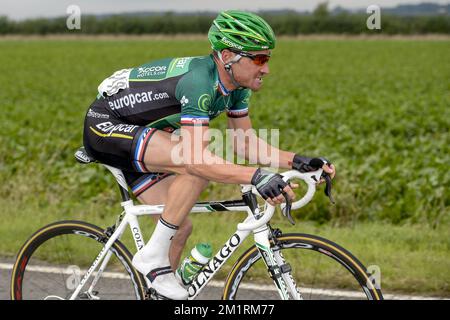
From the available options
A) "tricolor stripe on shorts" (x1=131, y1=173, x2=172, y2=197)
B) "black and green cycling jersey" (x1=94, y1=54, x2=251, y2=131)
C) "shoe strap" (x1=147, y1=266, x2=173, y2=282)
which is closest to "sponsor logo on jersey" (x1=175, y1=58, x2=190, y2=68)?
"black and green cycling jersey" (x1=94, y1=54, x2=251, y2=131)

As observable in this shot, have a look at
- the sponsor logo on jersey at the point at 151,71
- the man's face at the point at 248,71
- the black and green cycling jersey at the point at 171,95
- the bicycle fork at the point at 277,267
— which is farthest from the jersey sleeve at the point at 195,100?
the bicycle fork at the point at 277,267

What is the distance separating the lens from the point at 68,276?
4.70 metres

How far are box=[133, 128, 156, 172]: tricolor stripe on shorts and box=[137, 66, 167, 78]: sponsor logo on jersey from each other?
1.05 ft

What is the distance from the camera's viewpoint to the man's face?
3771 mm

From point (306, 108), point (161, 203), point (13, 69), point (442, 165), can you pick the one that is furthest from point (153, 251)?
point (13, 69)

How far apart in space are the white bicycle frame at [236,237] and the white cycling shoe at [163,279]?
0.23 ft

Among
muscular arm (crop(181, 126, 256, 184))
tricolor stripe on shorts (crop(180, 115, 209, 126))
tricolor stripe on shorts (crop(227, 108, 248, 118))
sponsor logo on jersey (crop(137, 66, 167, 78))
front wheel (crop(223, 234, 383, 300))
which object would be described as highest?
sponsor logo on jersey (crop(137, 66, 167, 78))

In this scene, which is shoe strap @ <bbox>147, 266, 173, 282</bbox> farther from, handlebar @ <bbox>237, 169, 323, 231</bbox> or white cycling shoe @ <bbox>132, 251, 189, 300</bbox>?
handlebar @ <bbox>237, 169, 323, 231</bbox>

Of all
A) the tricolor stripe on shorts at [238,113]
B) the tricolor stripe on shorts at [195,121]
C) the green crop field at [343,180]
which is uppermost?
the tricolor stripe on shorts at [195,121]

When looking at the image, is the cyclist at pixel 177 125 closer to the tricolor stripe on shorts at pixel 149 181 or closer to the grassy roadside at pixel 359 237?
the tricolor stripe on shorts at pixel 149 181

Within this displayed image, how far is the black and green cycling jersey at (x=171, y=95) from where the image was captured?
3719 millimetres

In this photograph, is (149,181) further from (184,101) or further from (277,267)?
(277,267)

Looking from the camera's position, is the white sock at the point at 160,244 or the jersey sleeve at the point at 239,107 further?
the jersey sleeve at the point at 239,107

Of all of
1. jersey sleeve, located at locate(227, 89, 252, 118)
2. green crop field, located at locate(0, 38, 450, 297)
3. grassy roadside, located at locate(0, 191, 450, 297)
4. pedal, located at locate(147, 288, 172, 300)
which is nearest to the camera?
pedal, located at locate(147, 288, 172, 300)
